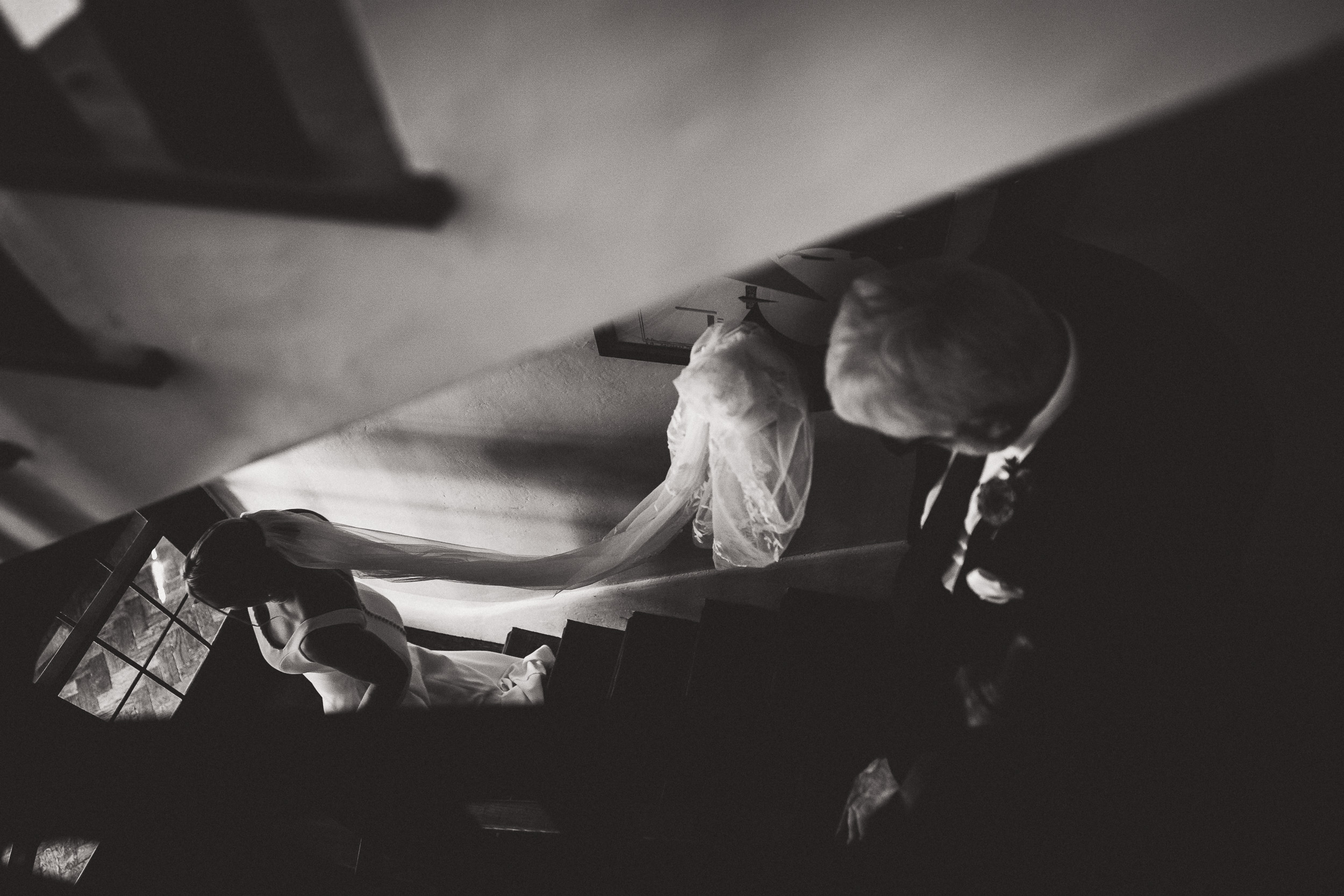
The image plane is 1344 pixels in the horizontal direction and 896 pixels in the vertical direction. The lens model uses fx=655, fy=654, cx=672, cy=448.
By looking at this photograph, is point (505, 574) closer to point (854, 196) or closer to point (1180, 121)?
point (854, 196)

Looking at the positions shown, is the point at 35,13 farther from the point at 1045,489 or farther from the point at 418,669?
the point at 418,669

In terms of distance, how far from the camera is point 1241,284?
1526 millimetres

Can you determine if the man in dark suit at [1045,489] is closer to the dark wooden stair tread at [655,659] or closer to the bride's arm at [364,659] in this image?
the dark wooden stair tread at [655,659]

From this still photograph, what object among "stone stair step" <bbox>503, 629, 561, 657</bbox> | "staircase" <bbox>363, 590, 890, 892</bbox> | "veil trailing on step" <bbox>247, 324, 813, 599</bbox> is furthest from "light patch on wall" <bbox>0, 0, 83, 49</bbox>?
"stone stair step" <bbox>503, 629, 561, 657</bbox>

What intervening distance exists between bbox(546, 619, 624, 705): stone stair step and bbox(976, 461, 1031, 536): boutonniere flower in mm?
1524

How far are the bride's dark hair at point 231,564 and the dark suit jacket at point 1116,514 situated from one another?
1.86 meters

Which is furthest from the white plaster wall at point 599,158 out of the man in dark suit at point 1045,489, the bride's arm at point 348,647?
the bride's arm at point 348,647

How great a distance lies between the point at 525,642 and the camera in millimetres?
2914

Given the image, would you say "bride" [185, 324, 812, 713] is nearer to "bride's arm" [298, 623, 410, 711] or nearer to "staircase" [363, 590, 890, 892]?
"bride's arm" [298, 623, 410, 711]

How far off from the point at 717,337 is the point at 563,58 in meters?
1.24

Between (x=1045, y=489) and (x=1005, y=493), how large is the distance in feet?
0.23

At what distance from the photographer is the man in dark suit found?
3.39 feet

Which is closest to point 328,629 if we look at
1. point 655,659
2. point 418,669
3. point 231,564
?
point 231,564

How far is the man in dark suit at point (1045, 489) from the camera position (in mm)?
1032
